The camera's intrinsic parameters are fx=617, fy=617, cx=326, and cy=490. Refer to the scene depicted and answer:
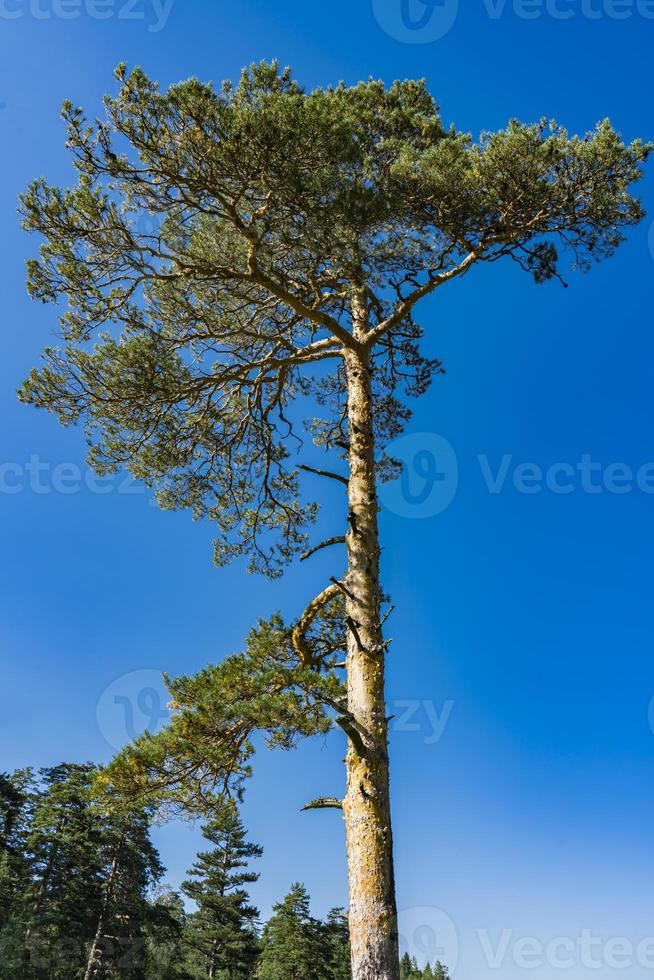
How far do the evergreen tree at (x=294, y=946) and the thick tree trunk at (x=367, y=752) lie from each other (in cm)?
2788

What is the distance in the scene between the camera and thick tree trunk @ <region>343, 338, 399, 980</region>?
4.36 m

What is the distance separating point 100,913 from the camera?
24.2 m

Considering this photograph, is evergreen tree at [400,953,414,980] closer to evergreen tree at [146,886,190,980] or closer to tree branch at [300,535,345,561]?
evergreen tree at [146,886,190,980]

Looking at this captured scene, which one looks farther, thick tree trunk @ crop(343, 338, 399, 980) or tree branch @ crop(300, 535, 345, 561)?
tree branch @ crop(300, 535, 345, 561)

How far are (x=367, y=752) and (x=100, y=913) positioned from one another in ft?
84.5

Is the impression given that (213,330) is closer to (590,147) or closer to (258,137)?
(258,137)

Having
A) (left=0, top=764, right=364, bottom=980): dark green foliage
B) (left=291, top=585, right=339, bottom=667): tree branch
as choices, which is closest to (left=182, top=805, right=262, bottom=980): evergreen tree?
(left=0, top=764, right=364, bottom=980): dark green foliage

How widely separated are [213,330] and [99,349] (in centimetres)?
142

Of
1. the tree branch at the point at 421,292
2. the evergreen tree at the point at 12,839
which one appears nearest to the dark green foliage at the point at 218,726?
the tree branch at the point at 421,292

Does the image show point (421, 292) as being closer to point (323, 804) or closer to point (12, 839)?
point (323, 804)

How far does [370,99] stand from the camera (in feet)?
25.5

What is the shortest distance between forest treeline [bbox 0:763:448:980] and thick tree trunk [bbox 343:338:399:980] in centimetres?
1974

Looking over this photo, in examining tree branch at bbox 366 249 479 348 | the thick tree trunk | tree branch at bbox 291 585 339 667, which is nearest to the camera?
the thick tree trunk

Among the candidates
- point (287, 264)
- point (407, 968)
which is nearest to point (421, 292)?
point (287, 264)
